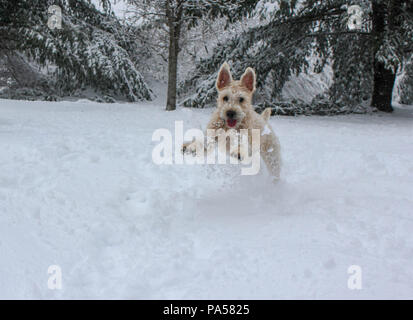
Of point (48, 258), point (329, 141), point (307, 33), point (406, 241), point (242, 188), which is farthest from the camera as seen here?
point (307, 33)

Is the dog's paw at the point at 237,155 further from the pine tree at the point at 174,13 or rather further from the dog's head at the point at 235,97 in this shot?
the pine tree at the point at 174,13

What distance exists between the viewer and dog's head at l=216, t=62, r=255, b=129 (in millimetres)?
4156

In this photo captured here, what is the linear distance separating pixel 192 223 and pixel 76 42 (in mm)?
11238

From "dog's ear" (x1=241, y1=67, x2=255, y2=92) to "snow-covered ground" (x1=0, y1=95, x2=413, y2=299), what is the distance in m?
1.06

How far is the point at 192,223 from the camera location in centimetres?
361

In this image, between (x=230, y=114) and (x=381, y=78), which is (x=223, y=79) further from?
(x=381, y=78)

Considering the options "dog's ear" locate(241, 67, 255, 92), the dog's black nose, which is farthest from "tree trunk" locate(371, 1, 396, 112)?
the dog's black nose

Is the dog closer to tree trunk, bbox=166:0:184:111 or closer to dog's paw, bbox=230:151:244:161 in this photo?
dog's paw, bbox=230:151:244:161

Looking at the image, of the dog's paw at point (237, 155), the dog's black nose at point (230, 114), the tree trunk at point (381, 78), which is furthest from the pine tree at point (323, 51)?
the dog's paw at point (237, 155)

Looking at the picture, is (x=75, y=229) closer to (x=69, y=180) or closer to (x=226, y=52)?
(x=69, y=180)

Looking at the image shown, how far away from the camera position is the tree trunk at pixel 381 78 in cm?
1205

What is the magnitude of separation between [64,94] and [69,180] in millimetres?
13853
